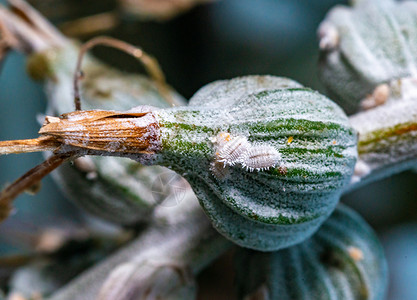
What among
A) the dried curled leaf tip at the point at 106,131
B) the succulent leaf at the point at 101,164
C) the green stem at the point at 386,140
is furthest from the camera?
the succulent leaf at the point at 101,164

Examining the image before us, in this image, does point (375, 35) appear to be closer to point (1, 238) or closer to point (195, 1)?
point (195, 1)

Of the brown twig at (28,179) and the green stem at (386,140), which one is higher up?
the brown twig at (28,179)

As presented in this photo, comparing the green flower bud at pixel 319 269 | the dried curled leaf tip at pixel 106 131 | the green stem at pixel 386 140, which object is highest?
the dried curled leaf tip at pixel 106 131

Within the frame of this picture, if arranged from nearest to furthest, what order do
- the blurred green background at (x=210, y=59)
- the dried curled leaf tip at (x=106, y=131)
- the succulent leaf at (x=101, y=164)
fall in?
the dried curled leaf tip at (x=106, y=131) < the succulent leaf at (x=101, y=164) < the blurred green background at (x=210, y=59)

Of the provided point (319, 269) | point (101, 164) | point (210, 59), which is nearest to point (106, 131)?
point (101, 164)

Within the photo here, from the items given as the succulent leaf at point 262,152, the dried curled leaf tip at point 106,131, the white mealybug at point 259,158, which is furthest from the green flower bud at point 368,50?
the dried curled leaf tip at point 106,131

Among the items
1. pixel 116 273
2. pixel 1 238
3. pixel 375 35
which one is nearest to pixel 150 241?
pixel 116 273

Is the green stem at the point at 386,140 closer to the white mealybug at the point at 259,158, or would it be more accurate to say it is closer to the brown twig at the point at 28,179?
the white mealybug at the point at 259,158
